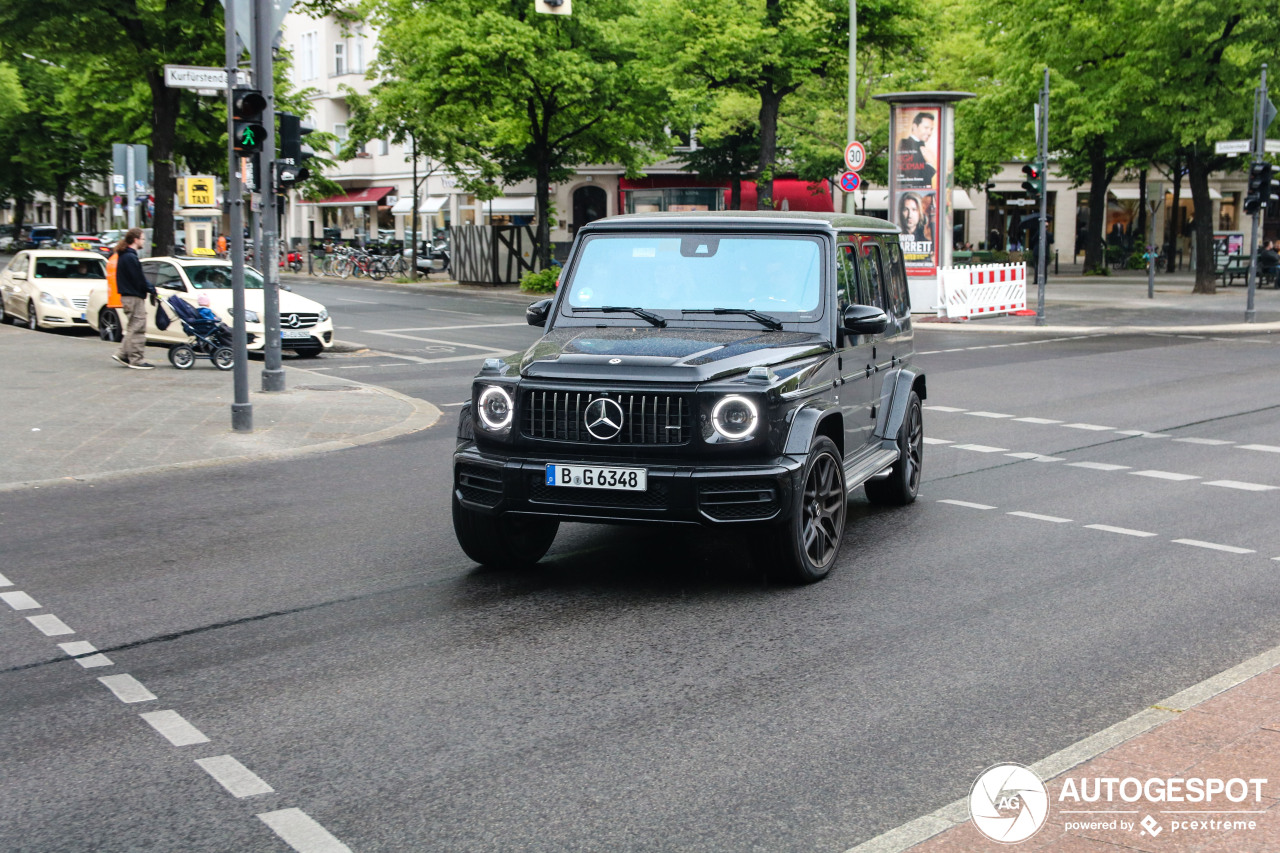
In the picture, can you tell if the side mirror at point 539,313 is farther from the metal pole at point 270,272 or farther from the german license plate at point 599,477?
the metal pole at point 270,272

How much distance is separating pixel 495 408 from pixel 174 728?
2.44 metres

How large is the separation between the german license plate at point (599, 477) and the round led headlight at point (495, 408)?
1.20 feet

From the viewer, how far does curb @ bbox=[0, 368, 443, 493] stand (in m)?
10.5

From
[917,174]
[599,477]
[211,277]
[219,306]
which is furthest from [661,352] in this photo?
[917,174]

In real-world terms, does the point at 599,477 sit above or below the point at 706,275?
below

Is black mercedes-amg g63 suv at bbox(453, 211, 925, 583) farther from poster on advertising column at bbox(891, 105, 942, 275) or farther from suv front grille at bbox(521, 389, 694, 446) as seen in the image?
poster on advertising column at bbox(891, 105, 942, 275)

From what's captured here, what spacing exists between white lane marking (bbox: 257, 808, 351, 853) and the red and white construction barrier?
27088 mm

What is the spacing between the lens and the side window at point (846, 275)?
25.8 ft

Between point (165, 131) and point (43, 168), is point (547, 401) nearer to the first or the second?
point (165, 131)

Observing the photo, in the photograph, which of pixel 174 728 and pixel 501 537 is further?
pixel 501 537

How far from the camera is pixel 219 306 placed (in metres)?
20.4

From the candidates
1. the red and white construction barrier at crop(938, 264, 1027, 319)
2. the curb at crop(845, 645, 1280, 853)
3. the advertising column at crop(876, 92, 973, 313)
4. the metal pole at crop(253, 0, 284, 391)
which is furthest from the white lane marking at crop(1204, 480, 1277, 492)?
the advertising column at crop(876, 92, 973, 313)

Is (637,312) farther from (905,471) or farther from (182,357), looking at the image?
(182,357)

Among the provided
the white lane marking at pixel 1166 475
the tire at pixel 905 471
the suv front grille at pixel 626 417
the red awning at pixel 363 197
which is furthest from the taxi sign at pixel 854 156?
the red awning at pixel 363 197
